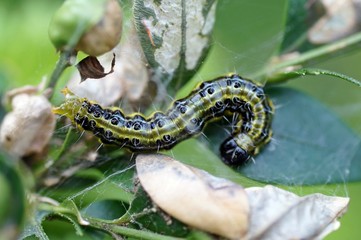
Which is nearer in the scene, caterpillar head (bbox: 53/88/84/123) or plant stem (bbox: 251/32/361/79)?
caterpillar head (bbox: 53/88/84/123)

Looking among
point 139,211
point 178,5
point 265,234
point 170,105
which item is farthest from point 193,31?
point 265,234

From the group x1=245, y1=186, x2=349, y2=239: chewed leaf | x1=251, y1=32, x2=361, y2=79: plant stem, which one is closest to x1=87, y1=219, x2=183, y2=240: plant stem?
x1=245, y1=186, x2=349, y2=239: chewed leaf

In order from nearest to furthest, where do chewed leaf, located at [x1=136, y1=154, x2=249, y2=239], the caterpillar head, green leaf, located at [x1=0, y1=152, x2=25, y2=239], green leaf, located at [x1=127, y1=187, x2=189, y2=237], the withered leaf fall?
1. green leaf, located at [x1=0, y1=152, x2=25, y2=239]
2. chewed leaf, located at [x1=136, y1=154, x2=249, y2=239]
3. green leaf, located at [x1=127, y1=187, x2=189, y2=237]
4. the withered leaf
5. the caterpillar head

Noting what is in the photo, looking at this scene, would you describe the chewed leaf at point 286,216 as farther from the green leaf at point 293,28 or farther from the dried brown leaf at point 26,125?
the green leaf at point 293,28

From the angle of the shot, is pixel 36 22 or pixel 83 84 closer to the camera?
pixel 83 84

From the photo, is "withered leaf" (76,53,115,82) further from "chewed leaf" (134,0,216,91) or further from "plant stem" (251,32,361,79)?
"plant stem" (251,32,361,79)

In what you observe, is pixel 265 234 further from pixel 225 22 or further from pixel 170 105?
pixel 225 22

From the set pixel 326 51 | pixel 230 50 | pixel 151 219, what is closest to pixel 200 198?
pixel 151 219
